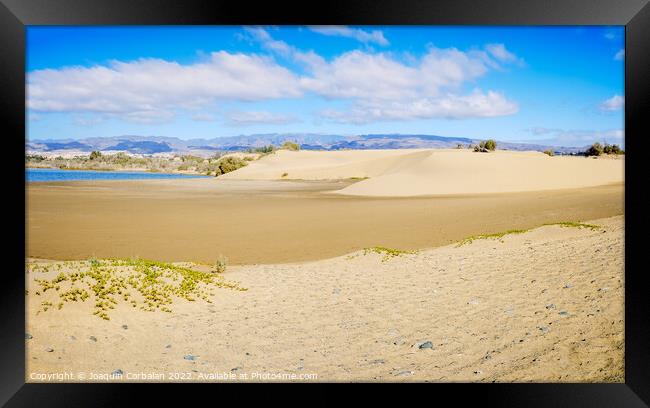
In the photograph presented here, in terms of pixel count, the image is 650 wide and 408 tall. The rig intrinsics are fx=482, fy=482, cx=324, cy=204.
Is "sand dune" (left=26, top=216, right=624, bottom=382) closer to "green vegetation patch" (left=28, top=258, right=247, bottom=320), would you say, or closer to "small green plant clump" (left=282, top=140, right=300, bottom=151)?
"green vegetation patch" (left=28, top=258, right=247, bottom=320)

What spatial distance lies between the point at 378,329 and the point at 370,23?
3452 millimetres

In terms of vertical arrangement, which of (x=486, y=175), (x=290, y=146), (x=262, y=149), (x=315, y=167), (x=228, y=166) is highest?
(x=290, y=146)

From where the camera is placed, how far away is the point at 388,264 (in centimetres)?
980

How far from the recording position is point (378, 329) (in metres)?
5.80

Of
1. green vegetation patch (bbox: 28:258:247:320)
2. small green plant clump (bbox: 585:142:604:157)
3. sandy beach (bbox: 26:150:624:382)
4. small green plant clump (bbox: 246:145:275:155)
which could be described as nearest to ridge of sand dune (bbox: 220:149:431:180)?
small green plant clump (bbox: 246:145:275:155)

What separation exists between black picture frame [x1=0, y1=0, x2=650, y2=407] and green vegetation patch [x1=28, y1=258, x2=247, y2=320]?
183cm

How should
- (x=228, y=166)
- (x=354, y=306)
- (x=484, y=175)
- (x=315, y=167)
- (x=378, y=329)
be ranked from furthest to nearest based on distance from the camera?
(x=228, y=166), (x=315, y=167), (x=484, y=175), (x=354, y=306), (x=378, y=329)

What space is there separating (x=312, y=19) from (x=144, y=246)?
9.62 m

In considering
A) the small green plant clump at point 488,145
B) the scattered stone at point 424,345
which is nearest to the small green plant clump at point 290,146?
the small green plant clump at point 488,145

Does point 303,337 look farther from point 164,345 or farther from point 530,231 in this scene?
point 530,231

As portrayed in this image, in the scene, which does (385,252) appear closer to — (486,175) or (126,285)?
(126,285)

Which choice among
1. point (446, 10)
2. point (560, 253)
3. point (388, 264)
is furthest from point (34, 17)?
point (560, 253)

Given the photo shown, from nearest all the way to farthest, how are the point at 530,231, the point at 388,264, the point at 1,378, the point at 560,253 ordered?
the point at 1,378, the point at 560,253, the point at 388,264, the point at 530,231

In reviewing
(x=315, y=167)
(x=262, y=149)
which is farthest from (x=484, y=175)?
(x=262, y=149)
